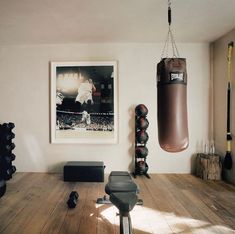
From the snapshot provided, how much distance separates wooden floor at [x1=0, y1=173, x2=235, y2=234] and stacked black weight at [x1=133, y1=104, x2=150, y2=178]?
0.99ft

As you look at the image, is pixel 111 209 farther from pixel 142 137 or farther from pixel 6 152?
pixel 6 152

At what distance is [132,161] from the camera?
13.5 feet

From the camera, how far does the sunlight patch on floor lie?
6.86ft

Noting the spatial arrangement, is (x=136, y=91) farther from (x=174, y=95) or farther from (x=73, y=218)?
(x=73, y=218)

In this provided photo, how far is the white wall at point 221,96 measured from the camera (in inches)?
139

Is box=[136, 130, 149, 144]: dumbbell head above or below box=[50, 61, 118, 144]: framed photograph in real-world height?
below

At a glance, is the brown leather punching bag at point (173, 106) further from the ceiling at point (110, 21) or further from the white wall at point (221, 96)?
the white wall at point (221, 96)

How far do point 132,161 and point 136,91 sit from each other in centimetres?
130

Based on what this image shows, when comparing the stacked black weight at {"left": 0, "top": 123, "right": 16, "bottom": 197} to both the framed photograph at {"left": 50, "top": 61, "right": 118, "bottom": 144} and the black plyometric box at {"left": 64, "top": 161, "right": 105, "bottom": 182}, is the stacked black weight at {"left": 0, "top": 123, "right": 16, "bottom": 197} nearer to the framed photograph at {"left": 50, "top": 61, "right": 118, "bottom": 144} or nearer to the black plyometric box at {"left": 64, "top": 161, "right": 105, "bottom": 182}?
the framed photograph at {"left": 50, "top": 61, "right": 118, "bottom": 144}

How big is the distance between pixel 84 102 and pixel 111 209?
2.08 meters

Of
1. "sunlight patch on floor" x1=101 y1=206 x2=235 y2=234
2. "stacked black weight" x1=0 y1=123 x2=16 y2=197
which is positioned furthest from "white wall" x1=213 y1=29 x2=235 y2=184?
"stacked black weight" x1=0 y1=123 x2=16 y2=197

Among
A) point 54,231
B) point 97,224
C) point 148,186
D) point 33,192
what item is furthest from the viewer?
point 148,186

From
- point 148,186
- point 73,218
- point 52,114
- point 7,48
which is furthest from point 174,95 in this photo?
point 7,48

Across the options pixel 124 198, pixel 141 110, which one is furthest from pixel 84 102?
pixel 124 198
